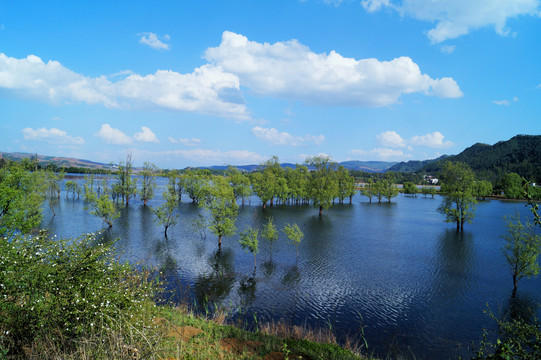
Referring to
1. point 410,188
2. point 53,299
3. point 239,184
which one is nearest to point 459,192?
point 239,184

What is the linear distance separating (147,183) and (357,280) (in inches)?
2529

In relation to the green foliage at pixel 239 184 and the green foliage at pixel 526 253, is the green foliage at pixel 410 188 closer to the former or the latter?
the green foliage at pixel 239 184

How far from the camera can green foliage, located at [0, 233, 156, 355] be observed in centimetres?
739

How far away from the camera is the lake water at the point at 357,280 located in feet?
58.6

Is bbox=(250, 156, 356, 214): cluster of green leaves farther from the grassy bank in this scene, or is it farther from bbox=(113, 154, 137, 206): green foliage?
the grassy bank

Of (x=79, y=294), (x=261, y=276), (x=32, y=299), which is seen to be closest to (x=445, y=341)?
(x=261, y=276)

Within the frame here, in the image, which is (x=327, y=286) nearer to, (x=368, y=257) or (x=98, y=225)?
(x=368, y=257)

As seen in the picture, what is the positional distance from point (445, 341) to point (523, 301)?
10.7m

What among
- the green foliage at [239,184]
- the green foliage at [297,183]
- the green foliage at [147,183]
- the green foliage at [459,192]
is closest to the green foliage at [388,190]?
the green foliage at [297,183]

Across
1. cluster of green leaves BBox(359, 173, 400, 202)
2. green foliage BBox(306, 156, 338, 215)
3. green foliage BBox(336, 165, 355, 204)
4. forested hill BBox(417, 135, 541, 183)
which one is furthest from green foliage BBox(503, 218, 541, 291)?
forested hill BBox(417, 135, 541, 183)

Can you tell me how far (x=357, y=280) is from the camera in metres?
25.0

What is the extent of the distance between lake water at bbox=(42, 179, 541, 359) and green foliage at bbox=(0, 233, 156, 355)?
3.09m

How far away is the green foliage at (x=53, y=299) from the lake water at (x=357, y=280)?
10.1 ft

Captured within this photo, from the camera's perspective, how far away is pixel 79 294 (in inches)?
303
